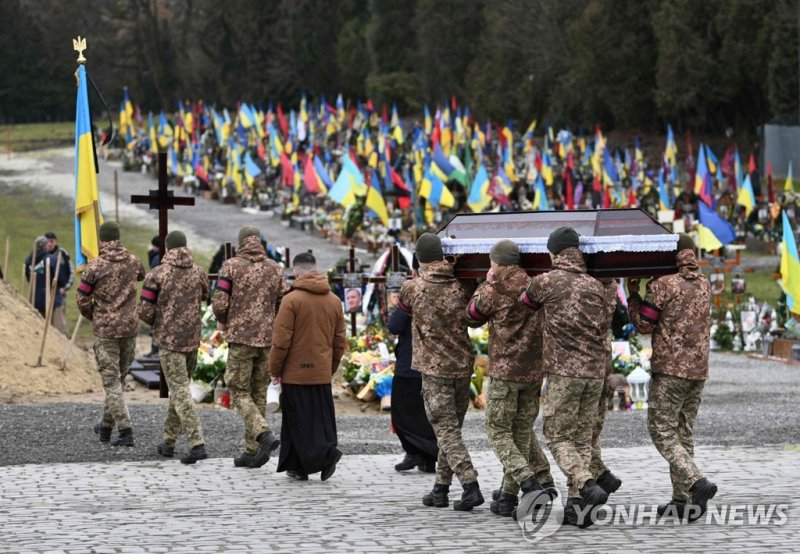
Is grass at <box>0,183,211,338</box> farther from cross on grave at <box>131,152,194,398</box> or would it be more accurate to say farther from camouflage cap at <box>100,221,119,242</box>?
camouflage cap at <box>100,221,119,242</box>

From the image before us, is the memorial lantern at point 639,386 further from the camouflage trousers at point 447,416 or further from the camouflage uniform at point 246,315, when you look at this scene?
the camouflage trousers at point 447,416

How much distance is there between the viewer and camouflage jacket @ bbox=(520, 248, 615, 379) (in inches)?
351

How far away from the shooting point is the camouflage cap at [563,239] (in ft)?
29.2

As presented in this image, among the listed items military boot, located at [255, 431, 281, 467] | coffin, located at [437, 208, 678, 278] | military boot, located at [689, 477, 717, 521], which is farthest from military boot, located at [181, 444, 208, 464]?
military boot, located at [689, 477, 717, 521]

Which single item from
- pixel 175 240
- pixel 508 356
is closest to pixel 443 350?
pixel 508 356

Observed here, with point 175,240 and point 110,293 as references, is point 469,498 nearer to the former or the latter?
point 175,240

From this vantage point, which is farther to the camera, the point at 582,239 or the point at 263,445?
the point at 263,445

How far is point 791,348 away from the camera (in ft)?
74.3

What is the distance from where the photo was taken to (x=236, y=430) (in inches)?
526

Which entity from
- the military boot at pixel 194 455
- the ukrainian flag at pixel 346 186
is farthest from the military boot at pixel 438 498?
the ukrainian flag at pixel 346 186

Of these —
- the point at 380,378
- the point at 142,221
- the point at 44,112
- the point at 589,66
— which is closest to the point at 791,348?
the point at 380,378

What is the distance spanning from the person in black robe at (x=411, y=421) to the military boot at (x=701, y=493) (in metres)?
2.55

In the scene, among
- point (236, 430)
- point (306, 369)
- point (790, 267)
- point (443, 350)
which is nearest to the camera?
point (443, 350)

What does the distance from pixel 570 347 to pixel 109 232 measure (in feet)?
14.6
